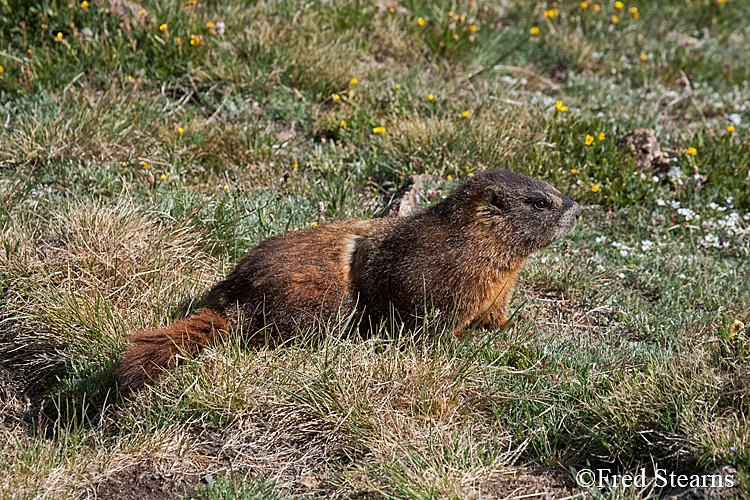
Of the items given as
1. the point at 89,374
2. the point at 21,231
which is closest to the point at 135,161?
the point at 21,231

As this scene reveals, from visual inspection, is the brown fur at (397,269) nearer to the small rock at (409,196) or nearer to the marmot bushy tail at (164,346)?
the marmot bushy tail at (164,346)

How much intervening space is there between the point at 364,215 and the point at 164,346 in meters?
2.39

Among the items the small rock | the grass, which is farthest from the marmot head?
the small rock

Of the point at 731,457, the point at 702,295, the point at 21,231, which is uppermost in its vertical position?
the point at 21,231

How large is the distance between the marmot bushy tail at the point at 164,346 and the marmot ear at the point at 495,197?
74.4 inches

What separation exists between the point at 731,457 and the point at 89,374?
376 cm

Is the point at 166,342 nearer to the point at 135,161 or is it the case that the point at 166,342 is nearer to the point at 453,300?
the point at 453,300

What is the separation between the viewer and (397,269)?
469 cm

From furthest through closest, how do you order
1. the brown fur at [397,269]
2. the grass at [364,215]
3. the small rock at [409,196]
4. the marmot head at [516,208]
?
the small rock at [409,196]
the marmot head at [516,208]
the brown fur at [397,269]
the grass at [364,215]

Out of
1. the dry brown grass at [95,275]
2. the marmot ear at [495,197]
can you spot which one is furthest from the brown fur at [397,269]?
the dry brown grass at [95,275]

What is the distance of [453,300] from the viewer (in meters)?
4.68

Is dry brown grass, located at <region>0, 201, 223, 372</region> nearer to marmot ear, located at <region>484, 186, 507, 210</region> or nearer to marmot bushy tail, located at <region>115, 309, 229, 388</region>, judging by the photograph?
marmot bushy tail, located at <region>115, 309, 229, 388</region>

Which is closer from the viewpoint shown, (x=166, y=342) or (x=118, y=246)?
(x=166, y=342)

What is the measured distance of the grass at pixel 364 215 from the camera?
3979 mm
